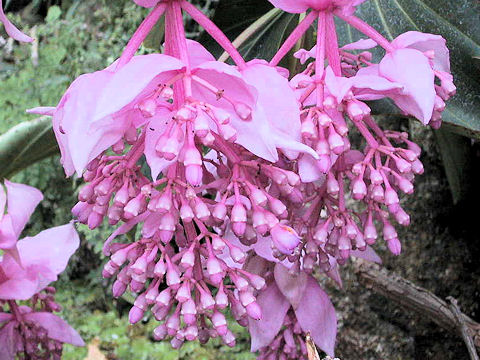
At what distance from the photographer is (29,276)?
1.88 ft

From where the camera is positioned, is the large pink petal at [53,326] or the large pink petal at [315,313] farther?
the large pink petal at [53,326]

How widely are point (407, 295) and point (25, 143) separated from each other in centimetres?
40

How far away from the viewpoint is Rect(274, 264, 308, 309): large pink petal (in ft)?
1.60

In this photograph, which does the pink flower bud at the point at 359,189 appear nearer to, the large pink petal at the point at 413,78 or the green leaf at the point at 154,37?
the large pink petal at the point at 413,78

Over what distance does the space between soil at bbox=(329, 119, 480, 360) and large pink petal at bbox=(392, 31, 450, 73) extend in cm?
54

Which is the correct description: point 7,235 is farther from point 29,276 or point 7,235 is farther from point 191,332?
point 191,332

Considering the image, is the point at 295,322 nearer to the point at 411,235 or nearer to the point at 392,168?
the point at 392,168

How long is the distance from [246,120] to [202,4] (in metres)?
1.30

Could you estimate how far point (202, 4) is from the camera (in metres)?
1.59

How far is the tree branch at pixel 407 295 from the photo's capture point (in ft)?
2.10

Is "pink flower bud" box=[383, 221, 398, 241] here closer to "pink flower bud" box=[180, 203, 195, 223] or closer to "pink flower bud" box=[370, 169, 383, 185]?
A: "pink flower bud" box=[370, 169, 383, 185]

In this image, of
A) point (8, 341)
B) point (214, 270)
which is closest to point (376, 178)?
point (214, 270)

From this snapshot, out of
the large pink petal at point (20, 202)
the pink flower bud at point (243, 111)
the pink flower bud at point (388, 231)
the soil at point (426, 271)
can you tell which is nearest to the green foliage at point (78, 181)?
the soil at point (426, 271)

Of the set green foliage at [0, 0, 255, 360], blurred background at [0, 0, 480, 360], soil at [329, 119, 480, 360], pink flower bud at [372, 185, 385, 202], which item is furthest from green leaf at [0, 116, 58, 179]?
green foliage at [0, 0, 255, 360]
